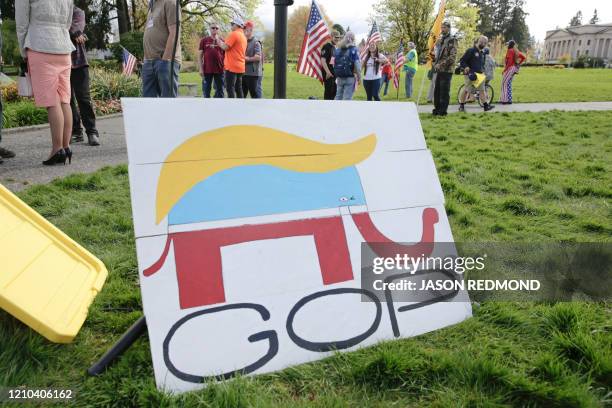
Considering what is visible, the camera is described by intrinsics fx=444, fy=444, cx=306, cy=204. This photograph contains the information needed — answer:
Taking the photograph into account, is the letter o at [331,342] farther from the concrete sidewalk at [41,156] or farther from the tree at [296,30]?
the tree at [296,30]

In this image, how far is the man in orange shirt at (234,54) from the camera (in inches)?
354

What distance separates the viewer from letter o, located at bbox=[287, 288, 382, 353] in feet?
5.94

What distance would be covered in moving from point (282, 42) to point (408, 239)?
4.76 feet

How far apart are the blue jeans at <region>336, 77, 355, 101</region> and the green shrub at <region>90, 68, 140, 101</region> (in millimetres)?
5345

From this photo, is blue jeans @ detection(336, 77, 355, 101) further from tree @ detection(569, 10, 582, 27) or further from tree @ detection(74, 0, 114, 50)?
tree @ detection(569, 10, 582, 27)

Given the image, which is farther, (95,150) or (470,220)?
(95,150)

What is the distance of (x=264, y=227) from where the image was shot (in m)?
1.90

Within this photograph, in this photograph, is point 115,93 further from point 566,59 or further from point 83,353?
point 566,59

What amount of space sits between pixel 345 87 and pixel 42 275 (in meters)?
8.45

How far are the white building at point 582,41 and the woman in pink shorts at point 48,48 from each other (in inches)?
4774

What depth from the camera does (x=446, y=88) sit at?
10359mm

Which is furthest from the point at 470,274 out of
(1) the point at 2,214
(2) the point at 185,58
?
(2) the point at 185,58

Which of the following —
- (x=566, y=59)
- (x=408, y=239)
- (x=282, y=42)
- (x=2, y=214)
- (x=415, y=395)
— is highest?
(x=566, y=59)

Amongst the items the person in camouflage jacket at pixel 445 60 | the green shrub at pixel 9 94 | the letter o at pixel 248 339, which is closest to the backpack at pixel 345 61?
the person in camouflage jacket at pixel 445 60
